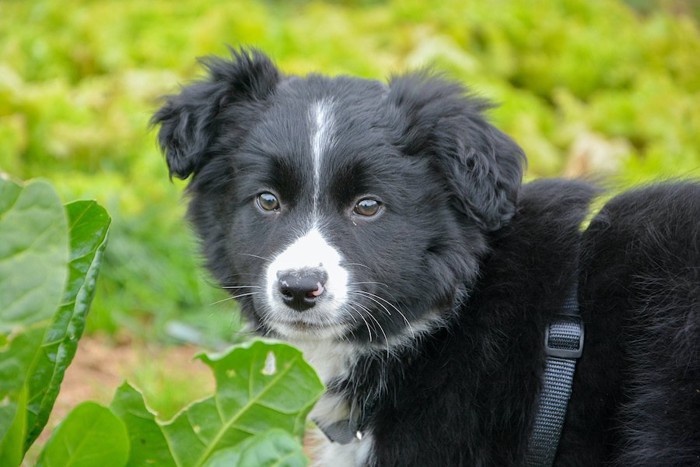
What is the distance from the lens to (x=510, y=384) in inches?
103

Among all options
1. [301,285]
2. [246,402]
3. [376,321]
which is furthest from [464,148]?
[246,402]

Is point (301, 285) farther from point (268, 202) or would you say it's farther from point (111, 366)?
point (111, 366)

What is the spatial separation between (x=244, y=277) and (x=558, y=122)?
5773 mm

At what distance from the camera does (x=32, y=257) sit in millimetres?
1387

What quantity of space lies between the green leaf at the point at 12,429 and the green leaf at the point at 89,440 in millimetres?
64

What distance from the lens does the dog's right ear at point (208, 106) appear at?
9.94ft

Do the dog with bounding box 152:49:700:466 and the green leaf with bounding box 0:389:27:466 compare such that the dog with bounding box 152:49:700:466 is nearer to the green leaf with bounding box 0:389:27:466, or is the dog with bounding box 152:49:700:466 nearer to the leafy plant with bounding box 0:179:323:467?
the leafy plant with bounding box 0:179:323:467

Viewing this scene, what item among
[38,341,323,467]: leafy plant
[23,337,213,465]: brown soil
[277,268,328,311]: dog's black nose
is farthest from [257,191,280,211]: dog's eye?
[23,337,213,465]: brown soil

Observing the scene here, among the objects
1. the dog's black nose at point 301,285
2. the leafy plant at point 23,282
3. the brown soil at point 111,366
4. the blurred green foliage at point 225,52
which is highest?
the leafy plant at point 23,282

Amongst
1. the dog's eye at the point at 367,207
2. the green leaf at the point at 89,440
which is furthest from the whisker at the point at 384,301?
the green leaf at the point at 89,440

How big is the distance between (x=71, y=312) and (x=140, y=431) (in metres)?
0.30

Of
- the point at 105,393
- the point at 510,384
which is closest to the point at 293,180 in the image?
the point at 510,384

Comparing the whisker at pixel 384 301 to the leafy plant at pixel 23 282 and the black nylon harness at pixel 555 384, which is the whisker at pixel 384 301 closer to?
the black nylon harness at pixel 555 384

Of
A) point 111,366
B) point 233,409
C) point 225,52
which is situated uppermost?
point 233,409
